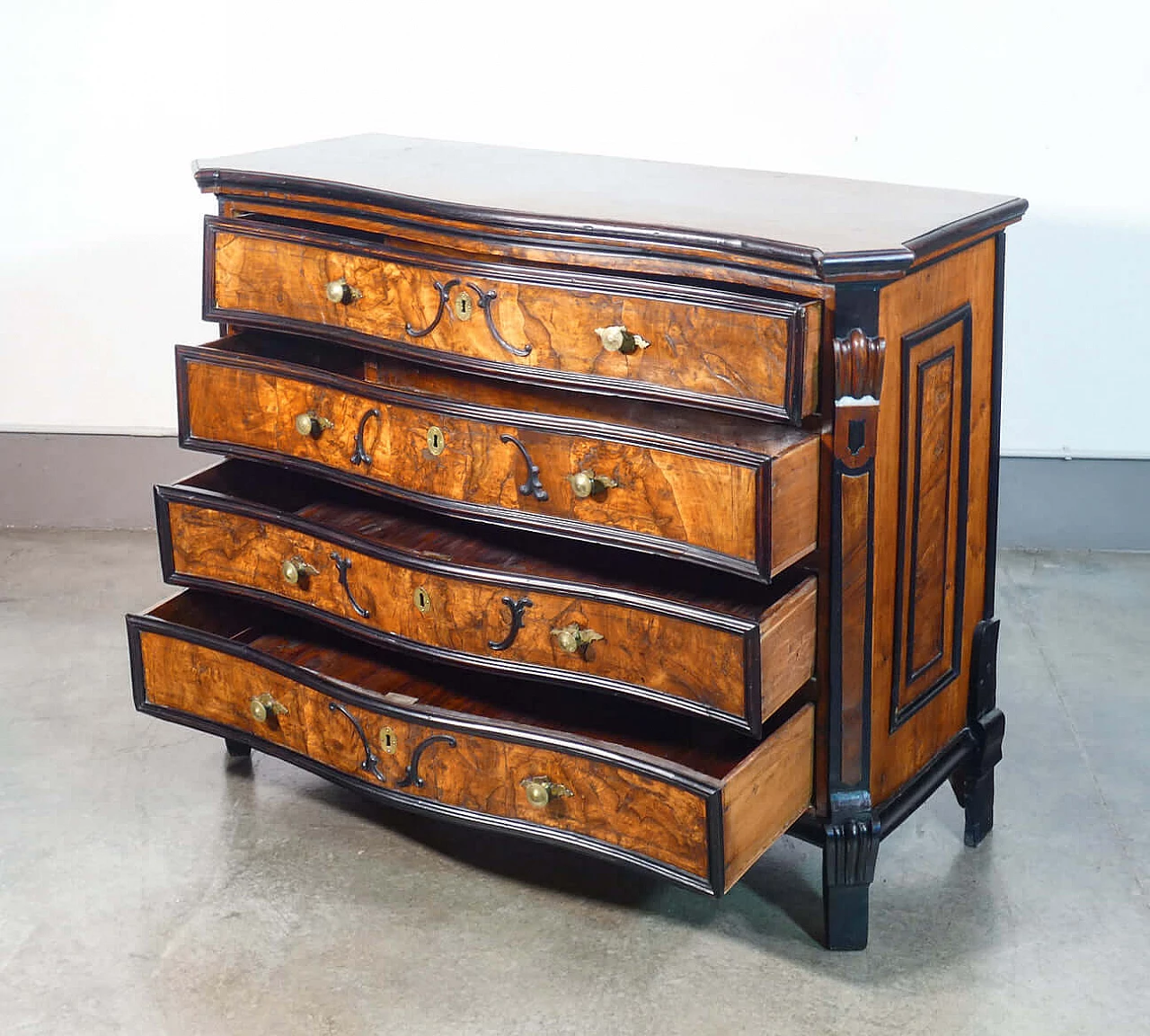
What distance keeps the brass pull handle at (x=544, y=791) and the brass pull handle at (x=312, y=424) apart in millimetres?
563

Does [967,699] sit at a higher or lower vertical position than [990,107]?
lower

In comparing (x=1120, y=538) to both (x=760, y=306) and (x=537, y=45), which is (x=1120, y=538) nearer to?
(x=537, y=45)

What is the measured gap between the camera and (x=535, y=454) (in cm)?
196

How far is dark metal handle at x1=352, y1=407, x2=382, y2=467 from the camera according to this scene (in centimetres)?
210

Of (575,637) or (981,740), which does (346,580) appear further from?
(981,740)

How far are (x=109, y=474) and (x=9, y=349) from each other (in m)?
0.37

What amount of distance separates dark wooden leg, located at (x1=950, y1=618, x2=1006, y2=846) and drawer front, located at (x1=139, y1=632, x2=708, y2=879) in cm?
60

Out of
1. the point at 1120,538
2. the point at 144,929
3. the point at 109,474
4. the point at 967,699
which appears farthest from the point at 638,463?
the point at 109,474

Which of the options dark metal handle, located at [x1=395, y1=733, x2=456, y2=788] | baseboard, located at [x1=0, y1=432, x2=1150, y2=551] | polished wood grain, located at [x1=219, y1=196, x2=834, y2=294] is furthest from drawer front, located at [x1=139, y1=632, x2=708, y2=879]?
baseboard, located at [x1=0, y1=432, x2=1150, y2=551]

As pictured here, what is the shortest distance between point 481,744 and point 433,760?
88 millimetres

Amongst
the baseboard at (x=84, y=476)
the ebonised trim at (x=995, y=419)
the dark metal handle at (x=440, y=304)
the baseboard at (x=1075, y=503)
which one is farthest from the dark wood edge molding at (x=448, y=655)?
the baseboard at (x=1075, y=503)

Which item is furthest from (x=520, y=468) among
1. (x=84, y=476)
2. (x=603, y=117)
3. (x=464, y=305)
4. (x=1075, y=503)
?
(x=84, y=476)

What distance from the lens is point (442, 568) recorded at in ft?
6.75

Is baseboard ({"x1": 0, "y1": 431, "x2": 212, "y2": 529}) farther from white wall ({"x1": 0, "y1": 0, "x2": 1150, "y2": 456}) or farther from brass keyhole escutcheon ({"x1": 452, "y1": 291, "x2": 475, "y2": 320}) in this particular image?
brass keyhole escutcheon ({"x1": 452, "y1": 291, "x2": 475, "y2": 320})
